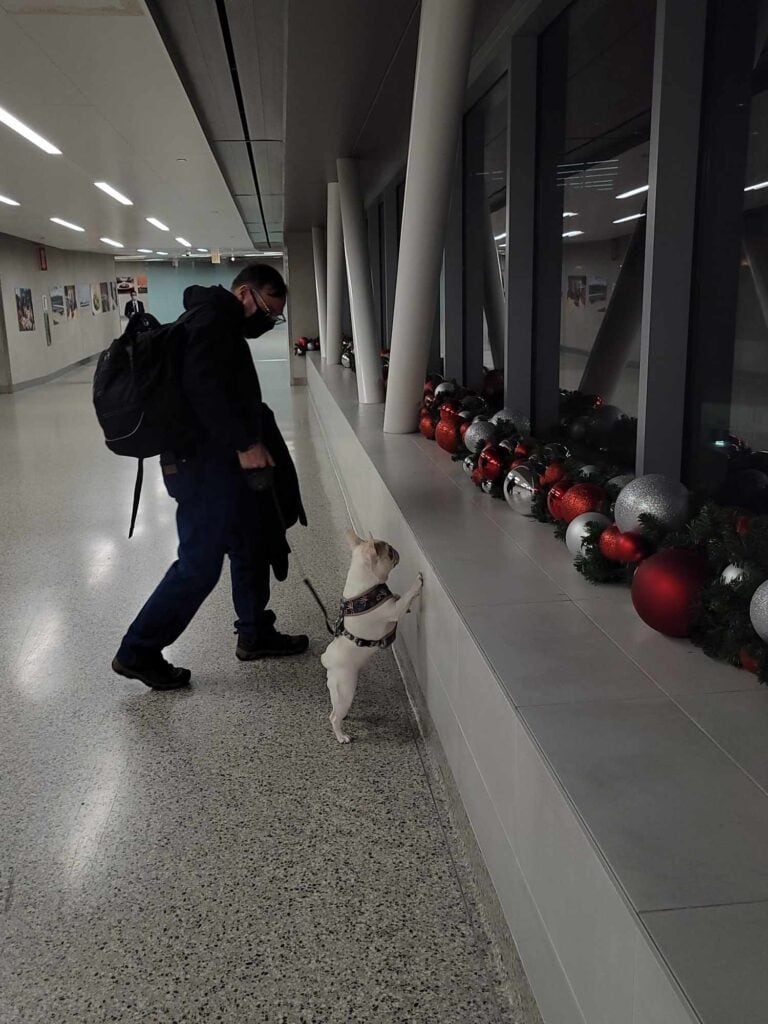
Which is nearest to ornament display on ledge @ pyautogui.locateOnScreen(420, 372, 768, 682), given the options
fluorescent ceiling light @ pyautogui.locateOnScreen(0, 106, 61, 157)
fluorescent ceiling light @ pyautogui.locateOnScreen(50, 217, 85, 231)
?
fluorescent ceiling light @ pyautogui.locateOnScreen(0, 106, 61, 157)

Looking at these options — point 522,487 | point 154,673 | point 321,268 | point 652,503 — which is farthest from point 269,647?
point 321,268

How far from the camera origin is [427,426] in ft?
22.4

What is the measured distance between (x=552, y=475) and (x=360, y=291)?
259 inches

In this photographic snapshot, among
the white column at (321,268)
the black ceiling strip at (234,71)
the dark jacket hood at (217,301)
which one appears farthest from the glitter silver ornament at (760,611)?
the white column at (321,268)

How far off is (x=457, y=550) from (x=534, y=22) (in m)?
3.57

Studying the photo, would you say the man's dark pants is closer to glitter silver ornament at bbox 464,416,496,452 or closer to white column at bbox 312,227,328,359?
glitter silver ornament at bbox 464,416,496,452

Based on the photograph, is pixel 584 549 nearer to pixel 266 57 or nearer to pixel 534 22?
pixel 534 22

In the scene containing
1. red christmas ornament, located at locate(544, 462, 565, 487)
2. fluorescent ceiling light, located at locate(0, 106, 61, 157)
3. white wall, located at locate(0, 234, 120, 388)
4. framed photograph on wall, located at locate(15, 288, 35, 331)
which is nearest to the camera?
red christmas ornament, located at locate(544, 462, 565, 487)

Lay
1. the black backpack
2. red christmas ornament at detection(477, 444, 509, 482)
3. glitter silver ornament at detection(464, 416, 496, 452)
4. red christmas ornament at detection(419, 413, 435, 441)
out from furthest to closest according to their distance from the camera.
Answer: red christmas ornament at detection(419, 413, 435, 441) → glitter silver ornament at detection(464, 416, 496, 452) → red christmas ornament at detection(477, 444, 509, 482) → the black backpack

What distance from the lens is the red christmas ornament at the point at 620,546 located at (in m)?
3.18

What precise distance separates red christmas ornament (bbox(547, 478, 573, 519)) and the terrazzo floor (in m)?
0.84

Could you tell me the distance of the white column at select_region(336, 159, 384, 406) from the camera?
379 inches

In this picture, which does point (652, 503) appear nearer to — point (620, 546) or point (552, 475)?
point (620, 546)

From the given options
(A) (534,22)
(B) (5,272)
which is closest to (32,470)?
(A) (534,22)
